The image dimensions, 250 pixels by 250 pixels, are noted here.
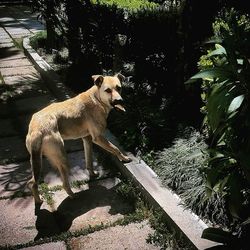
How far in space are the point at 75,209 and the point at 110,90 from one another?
4.85 feet

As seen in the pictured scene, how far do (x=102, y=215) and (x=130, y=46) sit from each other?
13.6ft

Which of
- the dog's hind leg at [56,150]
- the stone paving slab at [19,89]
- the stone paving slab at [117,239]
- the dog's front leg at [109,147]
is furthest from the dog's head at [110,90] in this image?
the stone paving slab at [19,89]

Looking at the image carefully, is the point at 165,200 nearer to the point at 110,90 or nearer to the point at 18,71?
the point at 110,90

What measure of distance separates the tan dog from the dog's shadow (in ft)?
0.56

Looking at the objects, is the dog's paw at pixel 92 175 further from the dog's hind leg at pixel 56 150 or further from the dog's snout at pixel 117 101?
the dog's snout at pixel 117 101

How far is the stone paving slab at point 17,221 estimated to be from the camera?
441 centimetres

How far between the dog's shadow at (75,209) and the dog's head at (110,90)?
113 centimetres

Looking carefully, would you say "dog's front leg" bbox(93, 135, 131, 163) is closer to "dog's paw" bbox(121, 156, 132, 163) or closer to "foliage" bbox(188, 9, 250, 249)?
"dog's paw" bbox(121, 156, 132, 163)

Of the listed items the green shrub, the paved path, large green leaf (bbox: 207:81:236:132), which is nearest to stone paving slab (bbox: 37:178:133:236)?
the paved path

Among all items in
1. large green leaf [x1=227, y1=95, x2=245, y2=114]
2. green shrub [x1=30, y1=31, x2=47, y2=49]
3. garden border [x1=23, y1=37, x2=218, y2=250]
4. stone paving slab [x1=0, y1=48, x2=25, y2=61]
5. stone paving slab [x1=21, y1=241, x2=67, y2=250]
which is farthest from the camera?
green shrub [x1=30, y1=31, x2=47, y2=49]

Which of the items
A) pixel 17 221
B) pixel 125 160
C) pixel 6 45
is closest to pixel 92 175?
pixel 125 160

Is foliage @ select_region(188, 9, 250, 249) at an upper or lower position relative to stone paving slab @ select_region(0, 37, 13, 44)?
upper

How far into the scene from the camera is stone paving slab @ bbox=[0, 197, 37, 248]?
4.41 m

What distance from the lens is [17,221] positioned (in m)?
4.68
